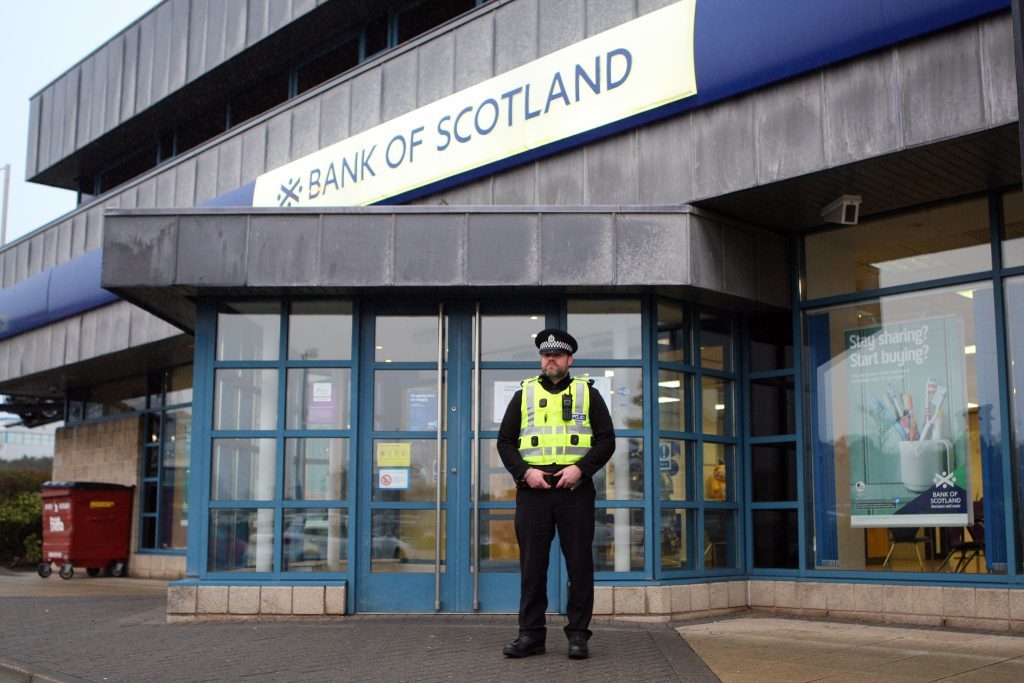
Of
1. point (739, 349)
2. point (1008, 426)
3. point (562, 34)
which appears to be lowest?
point (1008, 426)

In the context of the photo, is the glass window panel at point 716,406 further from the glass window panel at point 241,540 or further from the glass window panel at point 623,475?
the glass window panel at point 241,540

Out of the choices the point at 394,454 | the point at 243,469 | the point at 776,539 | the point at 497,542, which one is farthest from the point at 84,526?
the point at 776,539

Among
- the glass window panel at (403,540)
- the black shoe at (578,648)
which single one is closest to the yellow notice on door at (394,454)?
the glass window panel at (403,540)

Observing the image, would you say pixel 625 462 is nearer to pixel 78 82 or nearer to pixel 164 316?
pixel 164 316

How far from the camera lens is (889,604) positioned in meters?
8.52

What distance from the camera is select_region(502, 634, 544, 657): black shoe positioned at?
6578 mm

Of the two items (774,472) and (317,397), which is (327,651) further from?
(774,472)

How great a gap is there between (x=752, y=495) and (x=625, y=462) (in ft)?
4.71

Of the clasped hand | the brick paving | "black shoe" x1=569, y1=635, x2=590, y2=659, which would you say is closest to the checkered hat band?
the clasped hand

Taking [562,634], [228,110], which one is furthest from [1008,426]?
[228,110]

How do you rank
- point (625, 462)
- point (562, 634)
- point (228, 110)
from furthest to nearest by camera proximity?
point (228, 110)
point (625, 462)
point (562, 634)

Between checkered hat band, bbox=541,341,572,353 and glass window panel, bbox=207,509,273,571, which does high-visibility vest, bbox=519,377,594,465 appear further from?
glass window panel, bbox=207,509,273,571

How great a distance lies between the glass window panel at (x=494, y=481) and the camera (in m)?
9.00

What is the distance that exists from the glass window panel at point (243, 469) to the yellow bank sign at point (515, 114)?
132 inches
